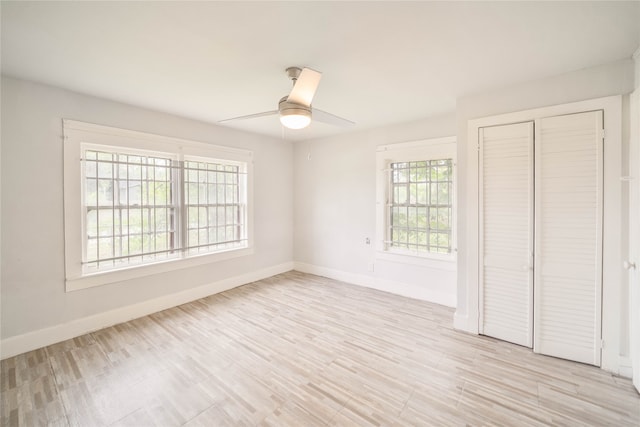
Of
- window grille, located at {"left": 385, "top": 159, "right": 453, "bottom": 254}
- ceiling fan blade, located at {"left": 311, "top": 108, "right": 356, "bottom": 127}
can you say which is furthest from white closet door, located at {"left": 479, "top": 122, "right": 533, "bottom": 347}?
ceiling fan blade, located at {"left": 311, "top": 108, "right": 356, "bottom": 127}

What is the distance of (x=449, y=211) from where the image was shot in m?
3.72

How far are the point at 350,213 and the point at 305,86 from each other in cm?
289

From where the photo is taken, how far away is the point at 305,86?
6.64 feet

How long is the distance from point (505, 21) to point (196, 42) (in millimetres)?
2124

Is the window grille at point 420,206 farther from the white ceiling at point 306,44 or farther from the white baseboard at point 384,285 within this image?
the white ceiling at point 306,44

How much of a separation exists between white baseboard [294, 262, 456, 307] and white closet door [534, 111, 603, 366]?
1.23 m

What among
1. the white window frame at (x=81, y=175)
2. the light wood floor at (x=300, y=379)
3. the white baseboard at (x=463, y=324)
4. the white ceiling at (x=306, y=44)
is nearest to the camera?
the white ceiling at (x=306, y=44)

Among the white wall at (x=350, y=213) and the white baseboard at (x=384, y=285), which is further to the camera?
the white wall at (x=350, y=213)

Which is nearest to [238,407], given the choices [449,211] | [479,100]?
[449,211]

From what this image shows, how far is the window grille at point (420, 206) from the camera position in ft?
12.4

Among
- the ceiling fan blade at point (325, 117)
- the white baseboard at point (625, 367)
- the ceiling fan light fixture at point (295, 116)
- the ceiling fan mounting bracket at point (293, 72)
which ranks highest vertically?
the ceiling fan mounting bracket at point (293, 72)

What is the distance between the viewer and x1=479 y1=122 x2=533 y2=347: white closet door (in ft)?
8.50

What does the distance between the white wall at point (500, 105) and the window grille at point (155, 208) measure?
337 cm

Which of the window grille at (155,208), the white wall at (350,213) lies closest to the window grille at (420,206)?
the white wall at (350,213)
